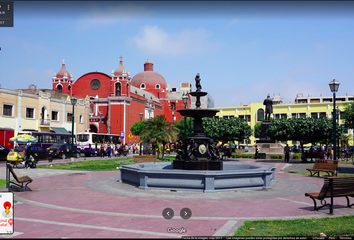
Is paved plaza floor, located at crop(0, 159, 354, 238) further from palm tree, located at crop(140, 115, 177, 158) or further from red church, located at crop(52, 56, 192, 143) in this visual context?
red church, located at crop(52, 56, 192, 143)

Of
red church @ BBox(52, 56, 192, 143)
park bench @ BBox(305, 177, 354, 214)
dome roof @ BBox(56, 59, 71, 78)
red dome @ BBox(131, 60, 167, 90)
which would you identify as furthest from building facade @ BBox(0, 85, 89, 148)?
park bench @ BBox(305, 177, 354, 214)

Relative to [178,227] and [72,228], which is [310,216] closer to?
[178,227]

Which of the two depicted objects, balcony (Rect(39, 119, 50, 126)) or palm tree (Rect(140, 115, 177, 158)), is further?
balcony (Rect(39, 119, 50, 126))

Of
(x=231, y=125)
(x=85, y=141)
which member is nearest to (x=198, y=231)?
(x=231, y=125)

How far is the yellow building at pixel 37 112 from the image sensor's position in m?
39.0

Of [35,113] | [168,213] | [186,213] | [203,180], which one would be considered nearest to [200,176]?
[203,180]

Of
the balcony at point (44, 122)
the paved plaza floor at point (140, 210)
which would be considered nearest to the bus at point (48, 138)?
the balcony at point (44, 122)

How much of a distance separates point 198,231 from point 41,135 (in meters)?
31.6

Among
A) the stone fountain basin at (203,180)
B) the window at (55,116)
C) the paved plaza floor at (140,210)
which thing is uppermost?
the window at (55,116)

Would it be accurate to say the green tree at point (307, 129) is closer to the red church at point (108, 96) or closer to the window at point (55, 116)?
the window at point (55, 116)

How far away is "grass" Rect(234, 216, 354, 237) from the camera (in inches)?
235

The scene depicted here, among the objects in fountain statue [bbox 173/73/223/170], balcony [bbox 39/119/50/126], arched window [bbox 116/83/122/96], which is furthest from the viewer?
arched window [bbox 116/83/122/96]

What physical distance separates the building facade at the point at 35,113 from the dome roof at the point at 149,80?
31695 mm

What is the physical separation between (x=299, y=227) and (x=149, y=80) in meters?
79.0
